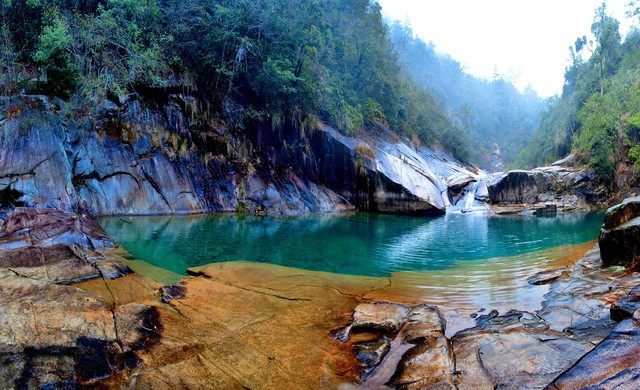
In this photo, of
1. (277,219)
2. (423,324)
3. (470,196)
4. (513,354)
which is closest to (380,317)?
(423,324)

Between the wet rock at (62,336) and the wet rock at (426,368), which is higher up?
the wet rock at (62,336)

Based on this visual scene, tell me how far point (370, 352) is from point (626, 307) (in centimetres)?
272

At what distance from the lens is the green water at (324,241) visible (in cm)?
914

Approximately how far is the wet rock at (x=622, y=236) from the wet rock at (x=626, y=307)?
207 cm

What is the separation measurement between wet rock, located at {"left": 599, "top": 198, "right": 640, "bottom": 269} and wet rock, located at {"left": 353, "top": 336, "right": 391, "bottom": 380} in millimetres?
4413

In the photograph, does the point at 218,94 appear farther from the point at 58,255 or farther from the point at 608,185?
the point at 608,185

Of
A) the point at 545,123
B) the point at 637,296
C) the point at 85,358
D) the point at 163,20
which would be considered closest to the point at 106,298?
the point at 85,358

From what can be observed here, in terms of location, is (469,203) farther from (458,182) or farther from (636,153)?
(636,153)

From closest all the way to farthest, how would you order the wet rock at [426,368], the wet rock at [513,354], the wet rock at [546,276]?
the wet rock at [513,354], the wet rock at [426,368], the wet rock at [546,276]

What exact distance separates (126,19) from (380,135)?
62.2ft

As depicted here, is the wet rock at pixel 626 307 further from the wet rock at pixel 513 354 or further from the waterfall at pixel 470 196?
the waterfall at pixel 470 196

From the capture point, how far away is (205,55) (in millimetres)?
19594

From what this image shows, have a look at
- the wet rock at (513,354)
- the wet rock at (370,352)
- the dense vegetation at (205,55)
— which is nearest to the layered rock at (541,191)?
the dense vegetation at (205,55)

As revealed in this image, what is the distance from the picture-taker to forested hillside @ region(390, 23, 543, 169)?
72750mm
